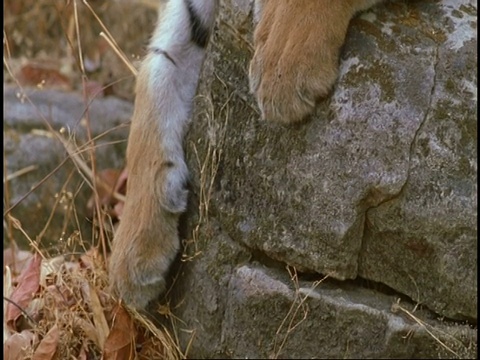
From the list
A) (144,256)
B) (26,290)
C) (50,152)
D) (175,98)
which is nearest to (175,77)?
(175,98)

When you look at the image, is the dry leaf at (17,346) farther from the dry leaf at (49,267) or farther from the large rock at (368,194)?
the large rock at (368,194)

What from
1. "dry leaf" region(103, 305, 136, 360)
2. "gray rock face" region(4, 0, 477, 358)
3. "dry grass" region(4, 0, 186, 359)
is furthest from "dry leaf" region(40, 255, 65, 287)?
"gray rock face" region(4, 0, 477, 358)

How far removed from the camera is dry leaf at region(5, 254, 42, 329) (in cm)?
295

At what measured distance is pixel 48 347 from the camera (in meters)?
2.71

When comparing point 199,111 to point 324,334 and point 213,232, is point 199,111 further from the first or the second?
point 324,334

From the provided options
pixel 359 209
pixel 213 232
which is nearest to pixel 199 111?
pixel 213 232

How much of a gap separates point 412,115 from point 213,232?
2.11 ft

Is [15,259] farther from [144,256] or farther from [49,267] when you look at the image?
[144,256]

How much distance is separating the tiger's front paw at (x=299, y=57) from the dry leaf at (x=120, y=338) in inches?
31.8

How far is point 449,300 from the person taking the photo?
7.18ft

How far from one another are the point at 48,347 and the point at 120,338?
7.9 inches

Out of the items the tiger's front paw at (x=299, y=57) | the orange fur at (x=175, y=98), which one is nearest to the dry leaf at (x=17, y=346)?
the orange fur at (x=175, y=98)

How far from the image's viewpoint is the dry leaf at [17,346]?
108 inches

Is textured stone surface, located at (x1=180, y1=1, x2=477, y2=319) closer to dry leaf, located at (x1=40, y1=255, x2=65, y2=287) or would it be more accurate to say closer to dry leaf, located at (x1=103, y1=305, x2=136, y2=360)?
dry leaf, located at (x1=103, y1=305, x2=136, y2=360)
